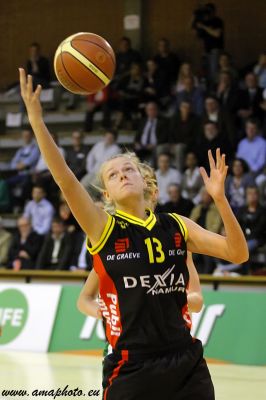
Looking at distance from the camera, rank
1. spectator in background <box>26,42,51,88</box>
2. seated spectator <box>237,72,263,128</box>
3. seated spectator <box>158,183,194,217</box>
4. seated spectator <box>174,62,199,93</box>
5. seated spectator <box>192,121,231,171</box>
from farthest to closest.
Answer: spectator in background <box>26,42,51,88</box>, seated spectator <box>174,62,199,93</box>, seated spectator <box>237,72,263,128</box>, seated spectator <box>192,121,231,171</box>, seated spectator <box>158,183,194,217</box>

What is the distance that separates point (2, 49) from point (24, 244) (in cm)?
754

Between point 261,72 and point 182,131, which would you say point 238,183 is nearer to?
point 182,131

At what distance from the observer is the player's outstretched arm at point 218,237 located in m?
3.35

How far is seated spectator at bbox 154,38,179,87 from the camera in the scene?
14.9m

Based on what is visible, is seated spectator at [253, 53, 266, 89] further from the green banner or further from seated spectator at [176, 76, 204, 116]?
the green banner

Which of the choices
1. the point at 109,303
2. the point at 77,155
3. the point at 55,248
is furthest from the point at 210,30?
the point at 109,303

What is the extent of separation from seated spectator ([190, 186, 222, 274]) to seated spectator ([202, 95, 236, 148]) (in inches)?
59.4

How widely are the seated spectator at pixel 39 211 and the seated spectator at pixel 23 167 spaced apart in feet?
2.64

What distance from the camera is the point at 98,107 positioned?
1569cm

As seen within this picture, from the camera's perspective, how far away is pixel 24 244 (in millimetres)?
12688

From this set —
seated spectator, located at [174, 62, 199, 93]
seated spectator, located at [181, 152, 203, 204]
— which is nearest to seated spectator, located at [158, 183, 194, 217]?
seated spectator, located at [181, 152, 203, 204]

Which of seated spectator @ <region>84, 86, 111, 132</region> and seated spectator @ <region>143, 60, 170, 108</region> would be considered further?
seated spectator @ <region>84, 86, 111, 132</region>

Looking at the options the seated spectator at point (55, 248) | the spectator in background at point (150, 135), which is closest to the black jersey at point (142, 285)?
the seated spectator at point (55, 248)

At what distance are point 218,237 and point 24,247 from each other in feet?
30.7
